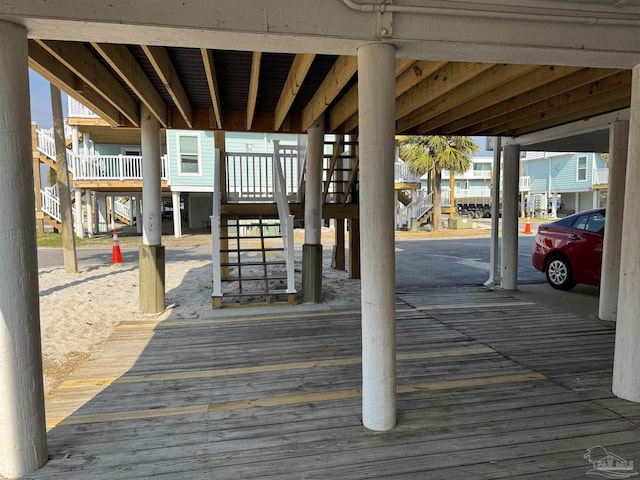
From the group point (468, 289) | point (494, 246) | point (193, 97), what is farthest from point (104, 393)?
point (494, 246)

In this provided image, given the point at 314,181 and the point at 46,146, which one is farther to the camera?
the point at 46,146

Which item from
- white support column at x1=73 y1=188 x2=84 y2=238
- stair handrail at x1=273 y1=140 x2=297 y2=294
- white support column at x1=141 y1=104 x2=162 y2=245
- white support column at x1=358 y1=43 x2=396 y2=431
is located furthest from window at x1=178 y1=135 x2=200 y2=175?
white support column at x1=358 y1=43 x2=396 y2=431

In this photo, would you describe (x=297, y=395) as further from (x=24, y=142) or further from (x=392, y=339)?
(x=24, y=142)

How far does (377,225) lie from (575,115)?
4.43 m

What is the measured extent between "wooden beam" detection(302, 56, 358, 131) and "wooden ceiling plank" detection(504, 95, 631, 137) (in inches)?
119

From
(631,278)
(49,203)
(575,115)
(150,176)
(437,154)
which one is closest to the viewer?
(631,278)

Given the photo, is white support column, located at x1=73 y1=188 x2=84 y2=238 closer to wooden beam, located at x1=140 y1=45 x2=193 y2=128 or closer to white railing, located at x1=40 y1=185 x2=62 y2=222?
white railing, located at x1=40 y1=185 x2=62 y2=222

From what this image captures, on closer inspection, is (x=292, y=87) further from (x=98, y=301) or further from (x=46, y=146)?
(x=46, y=146)

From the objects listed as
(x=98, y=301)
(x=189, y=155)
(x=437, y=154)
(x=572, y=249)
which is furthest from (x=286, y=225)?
(x=437, y=154)

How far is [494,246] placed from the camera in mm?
7660

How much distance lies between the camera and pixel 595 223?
22.1 feet

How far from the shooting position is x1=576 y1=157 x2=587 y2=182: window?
27.0m

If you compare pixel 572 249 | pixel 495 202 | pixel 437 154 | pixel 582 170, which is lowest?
pixel 572 249

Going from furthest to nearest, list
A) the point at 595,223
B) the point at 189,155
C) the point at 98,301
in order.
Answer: the point at 189,155, the point at 595,223, the point at 98,301
